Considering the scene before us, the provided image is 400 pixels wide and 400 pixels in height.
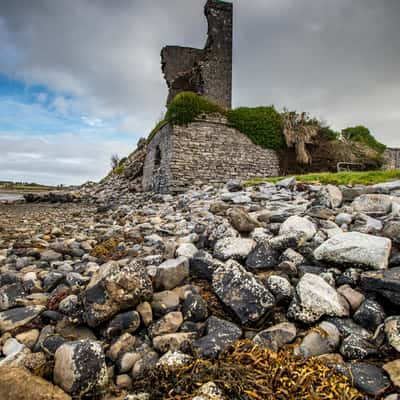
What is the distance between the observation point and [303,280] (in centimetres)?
205

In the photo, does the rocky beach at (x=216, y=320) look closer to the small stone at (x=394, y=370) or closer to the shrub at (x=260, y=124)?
the small stone at (x=394, y=370)

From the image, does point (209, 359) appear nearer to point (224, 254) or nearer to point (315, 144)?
point (224, 254)

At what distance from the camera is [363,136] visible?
13.6 metres

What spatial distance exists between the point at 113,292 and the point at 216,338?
0.77 m

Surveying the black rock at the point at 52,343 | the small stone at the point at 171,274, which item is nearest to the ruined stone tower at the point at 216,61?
the small stone at the point at 171,274

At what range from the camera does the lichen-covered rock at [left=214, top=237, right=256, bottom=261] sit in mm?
2627

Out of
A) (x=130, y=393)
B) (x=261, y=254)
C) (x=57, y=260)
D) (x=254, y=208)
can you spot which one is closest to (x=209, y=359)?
(x=130, y=393)

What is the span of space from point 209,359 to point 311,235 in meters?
1.65

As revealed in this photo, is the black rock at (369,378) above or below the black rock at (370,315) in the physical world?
below

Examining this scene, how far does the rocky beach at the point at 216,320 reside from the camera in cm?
144

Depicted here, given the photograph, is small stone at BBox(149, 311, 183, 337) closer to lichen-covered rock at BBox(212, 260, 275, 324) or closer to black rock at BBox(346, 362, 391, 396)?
lichen-covered rock at BBox(212, 260, 275, 324)

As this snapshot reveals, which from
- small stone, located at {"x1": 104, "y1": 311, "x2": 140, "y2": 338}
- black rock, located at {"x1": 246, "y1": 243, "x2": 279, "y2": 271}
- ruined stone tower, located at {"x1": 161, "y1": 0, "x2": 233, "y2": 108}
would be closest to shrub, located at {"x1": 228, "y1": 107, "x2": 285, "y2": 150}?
ruined stone tower, located at {"x1": 161, "y1": 0, "x2": 233, "y2": 108}

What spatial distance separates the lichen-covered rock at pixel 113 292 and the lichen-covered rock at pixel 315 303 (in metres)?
1.07

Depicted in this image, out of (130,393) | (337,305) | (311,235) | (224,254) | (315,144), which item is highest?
(315,144)
